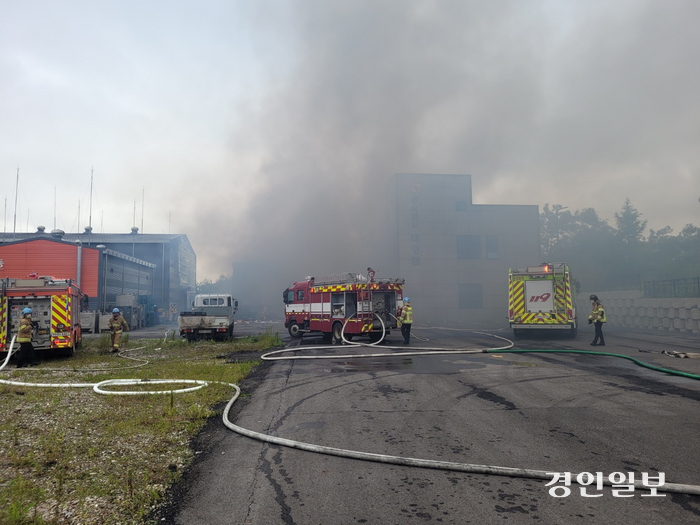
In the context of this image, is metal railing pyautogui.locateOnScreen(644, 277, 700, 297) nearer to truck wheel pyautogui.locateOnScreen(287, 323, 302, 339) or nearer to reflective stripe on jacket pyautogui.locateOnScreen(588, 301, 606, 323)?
reflective stripe on jacket pyautogui.locateOnScreen(588, 301, 606, 323)

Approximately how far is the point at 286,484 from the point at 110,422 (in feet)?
10.5

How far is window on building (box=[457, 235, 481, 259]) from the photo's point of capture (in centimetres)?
3806

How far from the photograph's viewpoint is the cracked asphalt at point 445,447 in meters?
3.21

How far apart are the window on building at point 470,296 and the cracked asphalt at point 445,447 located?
28.9 metres

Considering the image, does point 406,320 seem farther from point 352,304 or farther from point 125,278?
point 125,278

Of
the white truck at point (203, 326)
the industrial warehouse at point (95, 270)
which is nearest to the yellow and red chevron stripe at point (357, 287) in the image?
the white truck at point (203, 326)

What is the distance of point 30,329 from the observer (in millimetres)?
11289

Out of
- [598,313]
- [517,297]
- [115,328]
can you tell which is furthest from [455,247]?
[115,328]

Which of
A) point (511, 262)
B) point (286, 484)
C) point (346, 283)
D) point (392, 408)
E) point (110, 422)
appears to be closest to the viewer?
point (286, 484)

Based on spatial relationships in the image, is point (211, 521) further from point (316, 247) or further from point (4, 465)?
point (316, 247)

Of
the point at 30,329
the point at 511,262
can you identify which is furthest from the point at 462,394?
the point at 511,262

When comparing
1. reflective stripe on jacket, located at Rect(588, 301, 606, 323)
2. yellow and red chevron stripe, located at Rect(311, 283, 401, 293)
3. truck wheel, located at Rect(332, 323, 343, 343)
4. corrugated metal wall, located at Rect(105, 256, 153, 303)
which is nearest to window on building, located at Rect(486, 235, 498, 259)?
yellow and red chevron stripe, located at Rect(311, 283, 401, 293)

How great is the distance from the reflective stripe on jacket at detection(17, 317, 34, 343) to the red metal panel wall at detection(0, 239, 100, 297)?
23585mm

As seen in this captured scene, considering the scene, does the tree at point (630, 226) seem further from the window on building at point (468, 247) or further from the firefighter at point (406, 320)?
the firefighter at point (406, 320)
